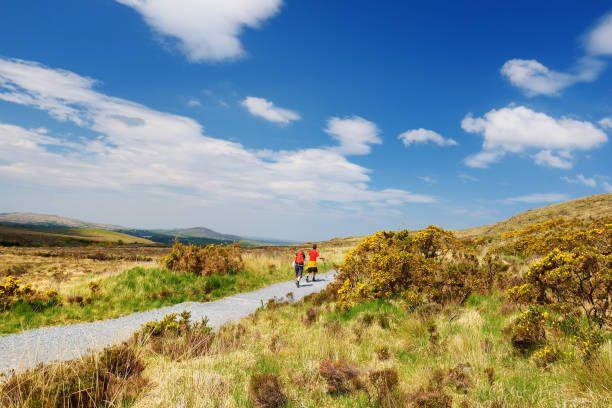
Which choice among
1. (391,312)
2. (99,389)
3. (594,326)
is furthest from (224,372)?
(594,326)

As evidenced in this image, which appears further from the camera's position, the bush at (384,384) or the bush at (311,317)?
the bush at (311,317)

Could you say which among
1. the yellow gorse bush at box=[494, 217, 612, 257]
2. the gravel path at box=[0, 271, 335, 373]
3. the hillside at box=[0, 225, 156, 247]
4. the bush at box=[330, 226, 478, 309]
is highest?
the yellow gorse bush at box=[494, 217, 612, 257]

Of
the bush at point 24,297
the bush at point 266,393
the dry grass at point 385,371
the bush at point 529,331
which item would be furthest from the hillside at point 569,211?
the bush at point 24,297

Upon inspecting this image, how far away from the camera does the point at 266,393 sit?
384cm

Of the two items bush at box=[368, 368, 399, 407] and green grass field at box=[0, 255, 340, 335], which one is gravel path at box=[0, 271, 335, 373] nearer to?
green grass field at box=[0, 255, 340, 335]

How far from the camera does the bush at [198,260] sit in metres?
14.8

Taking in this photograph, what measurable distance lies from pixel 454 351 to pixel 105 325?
9547mm

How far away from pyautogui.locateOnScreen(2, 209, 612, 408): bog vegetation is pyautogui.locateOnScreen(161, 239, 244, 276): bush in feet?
20.1

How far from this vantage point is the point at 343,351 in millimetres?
5719

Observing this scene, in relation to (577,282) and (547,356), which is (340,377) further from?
(577,282)

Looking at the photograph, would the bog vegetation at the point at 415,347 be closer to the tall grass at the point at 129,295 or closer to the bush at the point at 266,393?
the bush at the point at 266,393

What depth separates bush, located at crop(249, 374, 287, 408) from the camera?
375 cm

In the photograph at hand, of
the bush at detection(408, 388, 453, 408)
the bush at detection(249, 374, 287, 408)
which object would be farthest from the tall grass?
the bush at detection(408, 388, 453, 408)

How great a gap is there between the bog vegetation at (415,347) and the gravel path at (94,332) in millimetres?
1038
